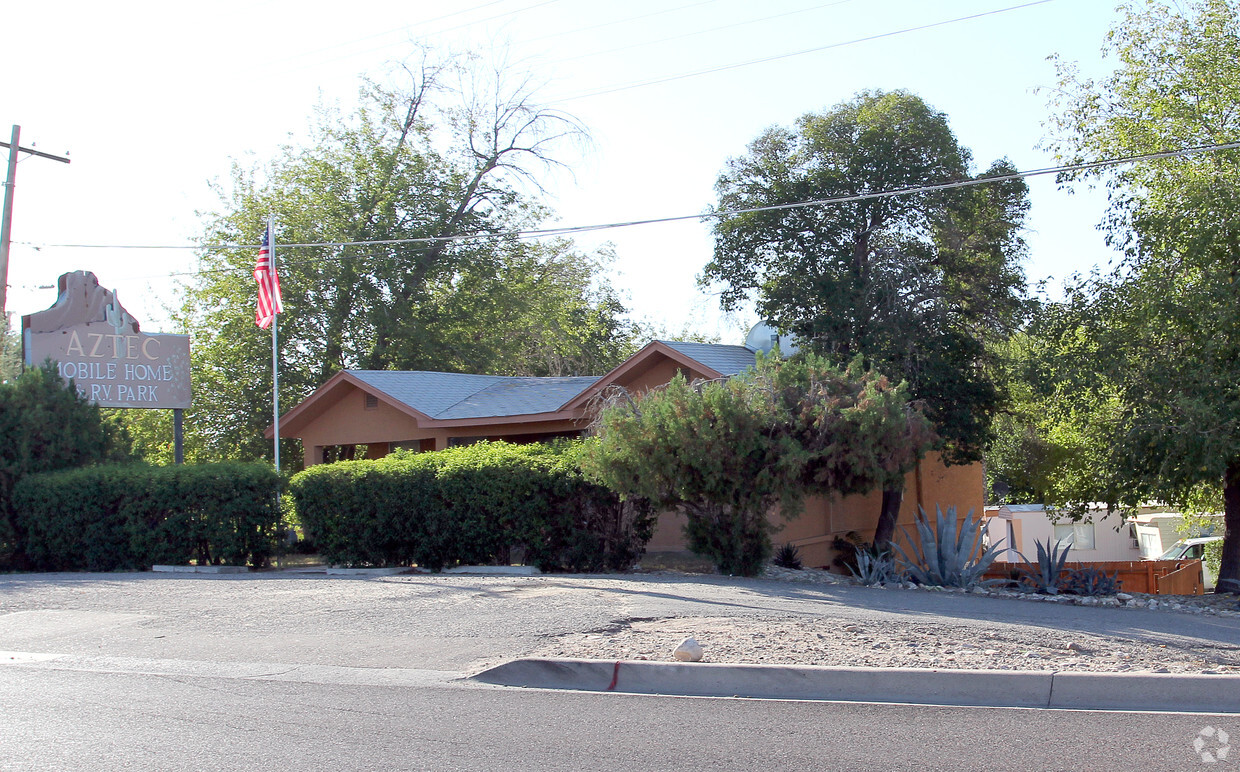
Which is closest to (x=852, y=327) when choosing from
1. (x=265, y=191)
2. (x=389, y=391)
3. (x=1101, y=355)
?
(x=1101, y=355)

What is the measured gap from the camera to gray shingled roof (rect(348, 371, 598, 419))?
2084 cm

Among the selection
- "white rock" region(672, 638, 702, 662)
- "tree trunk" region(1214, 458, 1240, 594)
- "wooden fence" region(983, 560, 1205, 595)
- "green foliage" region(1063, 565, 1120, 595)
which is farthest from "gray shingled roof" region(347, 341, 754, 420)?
"white rock" region(672, 638, 702, 662)

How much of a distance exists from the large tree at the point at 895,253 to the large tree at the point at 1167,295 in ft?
7.81

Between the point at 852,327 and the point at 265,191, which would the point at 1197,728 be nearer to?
the point at 852,327

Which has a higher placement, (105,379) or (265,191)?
(265,191)

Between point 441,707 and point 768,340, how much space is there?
15.7 metres

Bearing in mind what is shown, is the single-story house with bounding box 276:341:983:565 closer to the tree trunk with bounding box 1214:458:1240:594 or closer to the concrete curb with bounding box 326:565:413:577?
the concrete curb with bounding box 326:565:413:577

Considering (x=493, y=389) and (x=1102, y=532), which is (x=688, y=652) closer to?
(x=493, y=389)

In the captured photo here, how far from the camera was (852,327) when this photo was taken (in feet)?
67.7

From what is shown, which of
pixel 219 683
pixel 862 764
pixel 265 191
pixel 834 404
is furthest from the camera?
pixel 265 191

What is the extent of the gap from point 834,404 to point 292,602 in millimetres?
6812

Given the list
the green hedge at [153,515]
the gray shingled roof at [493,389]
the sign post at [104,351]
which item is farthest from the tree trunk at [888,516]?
the sign post at [104,351]

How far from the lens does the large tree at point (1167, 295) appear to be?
15633 millimetres

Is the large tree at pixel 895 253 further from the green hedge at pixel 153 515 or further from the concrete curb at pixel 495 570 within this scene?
the green hedge at pixel 153 515
